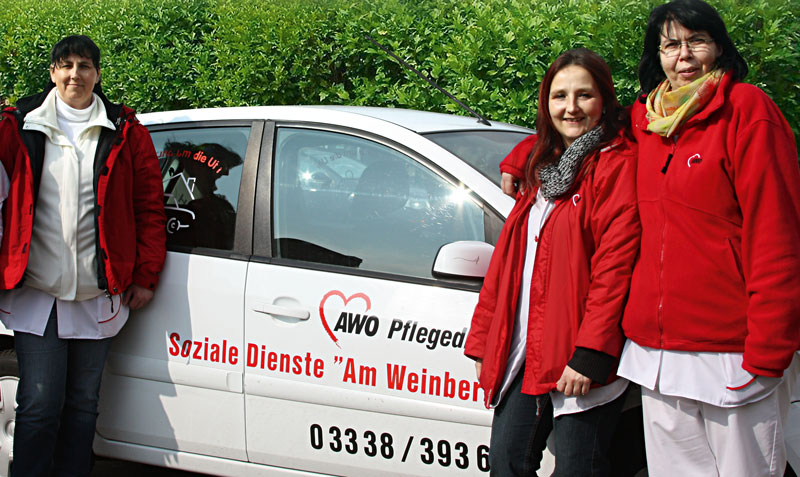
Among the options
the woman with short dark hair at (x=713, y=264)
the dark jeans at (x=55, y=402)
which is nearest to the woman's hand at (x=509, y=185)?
the woman with short dark hair at (x=713, y=264)

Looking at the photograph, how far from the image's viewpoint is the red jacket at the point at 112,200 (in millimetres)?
3115

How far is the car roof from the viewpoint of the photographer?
3334mm

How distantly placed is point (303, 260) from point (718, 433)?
1615mm

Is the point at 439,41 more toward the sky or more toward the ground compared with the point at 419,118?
more toward the sky

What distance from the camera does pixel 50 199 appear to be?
3.18 meters

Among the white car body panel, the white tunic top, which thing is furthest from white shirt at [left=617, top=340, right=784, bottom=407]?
the white car body panel

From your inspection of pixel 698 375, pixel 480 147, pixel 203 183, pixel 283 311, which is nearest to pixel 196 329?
pixel 283 311

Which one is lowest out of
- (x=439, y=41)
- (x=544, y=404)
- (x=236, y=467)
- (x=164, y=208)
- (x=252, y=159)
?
(x=236, y=467)

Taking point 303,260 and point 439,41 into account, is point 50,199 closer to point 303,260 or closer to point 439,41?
point 303,260

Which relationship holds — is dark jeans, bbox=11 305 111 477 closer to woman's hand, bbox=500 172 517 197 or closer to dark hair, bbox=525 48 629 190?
woman's hand, bbox=500 172 517 197

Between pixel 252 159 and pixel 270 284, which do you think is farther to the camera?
pixel 252 159

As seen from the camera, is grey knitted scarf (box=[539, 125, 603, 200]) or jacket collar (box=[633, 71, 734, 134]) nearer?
jacket collar (box=[633, 71, 734, 134])

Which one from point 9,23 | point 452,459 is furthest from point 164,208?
point 9,23

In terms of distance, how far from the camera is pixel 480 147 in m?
3.25
